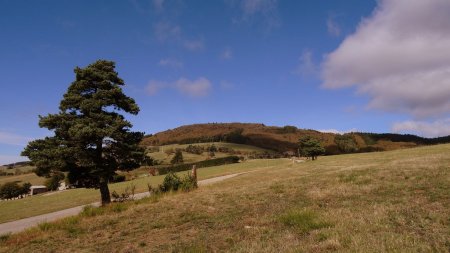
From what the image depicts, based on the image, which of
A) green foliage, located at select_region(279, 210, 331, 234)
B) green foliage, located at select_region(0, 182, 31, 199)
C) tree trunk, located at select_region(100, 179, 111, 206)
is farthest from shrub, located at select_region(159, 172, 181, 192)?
green foliage, located at select_region(0, 182, 31, 199)

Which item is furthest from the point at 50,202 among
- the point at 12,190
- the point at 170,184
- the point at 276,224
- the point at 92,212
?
the point at 12,190

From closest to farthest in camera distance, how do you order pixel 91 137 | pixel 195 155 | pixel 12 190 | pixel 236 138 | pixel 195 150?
pixel 91 137 → pixel 12 190 → pixel 195 155 → pixel 195 150 → pixel 236 138

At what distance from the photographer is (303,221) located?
8867 mm

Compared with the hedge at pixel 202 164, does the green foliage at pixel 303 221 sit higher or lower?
lower

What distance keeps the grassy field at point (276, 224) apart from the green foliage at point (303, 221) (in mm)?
22

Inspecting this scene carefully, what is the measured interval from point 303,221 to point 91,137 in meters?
15.9

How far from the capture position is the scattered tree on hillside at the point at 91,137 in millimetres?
21312

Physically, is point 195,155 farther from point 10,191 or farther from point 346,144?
point 10,191

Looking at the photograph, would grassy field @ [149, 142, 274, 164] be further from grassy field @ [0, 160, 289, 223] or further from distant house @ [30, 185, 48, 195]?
grassy field @ [0, 160, 289, 223]

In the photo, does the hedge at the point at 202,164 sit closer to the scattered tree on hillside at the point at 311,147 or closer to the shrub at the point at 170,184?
the scattered tree on hillside at the point at 311,147

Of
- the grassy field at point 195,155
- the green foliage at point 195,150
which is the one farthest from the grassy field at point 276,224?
the green foliage at point 195,150

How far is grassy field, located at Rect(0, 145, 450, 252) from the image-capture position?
272 inches

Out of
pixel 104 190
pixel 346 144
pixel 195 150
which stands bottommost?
pixel 104 190

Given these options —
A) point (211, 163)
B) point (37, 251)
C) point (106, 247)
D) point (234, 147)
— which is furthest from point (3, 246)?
point (234, 147)
